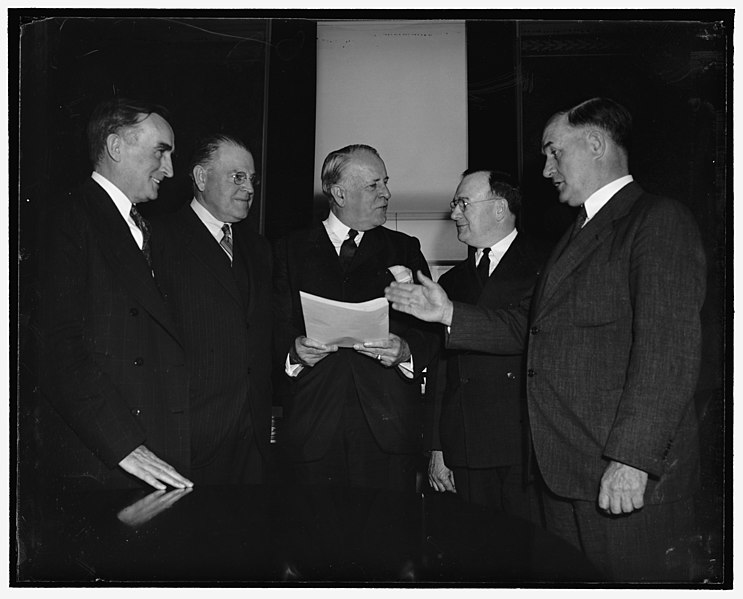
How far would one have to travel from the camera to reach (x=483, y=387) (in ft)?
11.7

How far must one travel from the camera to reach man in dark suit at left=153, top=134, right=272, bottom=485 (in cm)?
354

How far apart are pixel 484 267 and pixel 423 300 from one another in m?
0.26

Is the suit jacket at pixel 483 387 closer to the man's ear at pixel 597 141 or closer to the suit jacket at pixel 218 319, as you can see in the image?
the man's ear at pixel 597 141

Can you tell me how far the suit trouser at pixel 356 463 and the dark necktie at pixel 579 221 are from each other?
3.13ft

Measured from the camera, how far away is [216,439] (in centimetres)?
355

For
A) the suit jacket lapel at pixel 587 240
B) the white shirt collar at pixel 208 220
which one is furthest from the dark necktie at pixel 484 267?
the white shirt collar at pixel 208 220

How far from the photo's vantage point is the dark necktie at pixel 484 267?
3568 mm

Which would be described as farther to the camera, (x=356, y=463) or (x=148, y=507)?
(x=356, y=463)

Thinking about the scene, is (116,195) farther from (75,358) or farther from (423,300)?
(423,300)

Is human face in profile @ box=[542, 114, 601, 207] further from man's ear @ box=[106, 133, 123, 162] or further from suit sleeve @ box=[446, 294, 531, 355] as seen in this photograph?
man's ear @ box=[106, 133, 123, 162]

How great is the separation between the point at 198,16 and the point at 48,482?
177 centimetres

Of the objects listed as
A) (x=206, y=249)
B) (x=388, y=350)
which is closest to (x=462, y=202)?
(x=388, y=350)

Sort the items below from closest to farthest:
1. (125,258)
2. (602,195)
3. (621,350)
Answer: (621,350) < (602,195) < (125,258)

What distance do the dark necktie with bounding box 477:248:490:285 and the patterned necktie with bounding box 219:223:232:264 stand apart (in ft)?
2.94
